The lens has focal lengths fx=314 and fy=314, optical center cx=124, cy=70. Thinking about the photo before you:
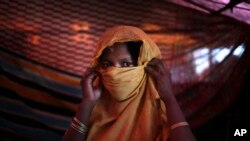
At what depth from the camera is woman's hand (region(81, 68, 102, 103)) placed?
159 centimetres

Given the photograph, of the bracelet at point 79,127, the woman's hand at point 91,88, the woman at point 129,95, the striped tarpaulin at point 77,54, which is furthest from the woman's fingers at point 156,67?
the striped tarpaulin at point 77,54

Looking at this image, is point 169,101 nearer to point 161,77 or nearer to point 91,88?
point 161,77

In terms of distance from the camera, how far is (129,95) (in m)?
1.49

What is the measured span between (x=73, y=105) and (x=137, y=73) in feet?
2.56

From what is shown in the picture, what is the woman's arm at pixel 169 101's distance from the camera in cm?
134

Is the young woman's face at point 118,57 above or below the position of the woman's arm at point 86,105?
above

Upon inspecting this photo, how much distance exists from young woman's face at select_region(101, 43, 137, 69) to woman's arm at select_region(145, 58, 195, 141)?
0.33 feet

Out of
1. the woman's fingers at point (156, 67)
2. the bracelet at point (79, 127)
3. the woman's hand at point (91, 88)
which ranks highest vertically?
the woman's fingers at point (156, 67)

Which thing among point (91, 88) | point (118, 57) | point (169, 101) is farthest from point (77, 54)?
point (169, 101)

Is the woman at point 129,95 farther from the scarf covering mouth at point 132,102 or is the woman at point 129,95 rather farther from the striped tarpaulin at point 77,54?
the striped tarpaulin at point 77,54

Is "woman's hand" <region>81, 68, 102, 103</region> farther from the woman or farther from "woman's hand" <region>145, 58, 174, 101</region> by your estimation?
"woman's hand" <region>145, 58, 174, 101</region>

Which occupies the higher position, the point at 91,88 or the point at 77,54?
the point at 77,54

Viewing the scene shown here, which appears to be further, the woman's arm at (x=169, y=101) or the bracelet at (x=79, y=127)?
the bracelet at (x=79, y=127)

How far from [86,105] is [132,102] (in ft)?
0.78
